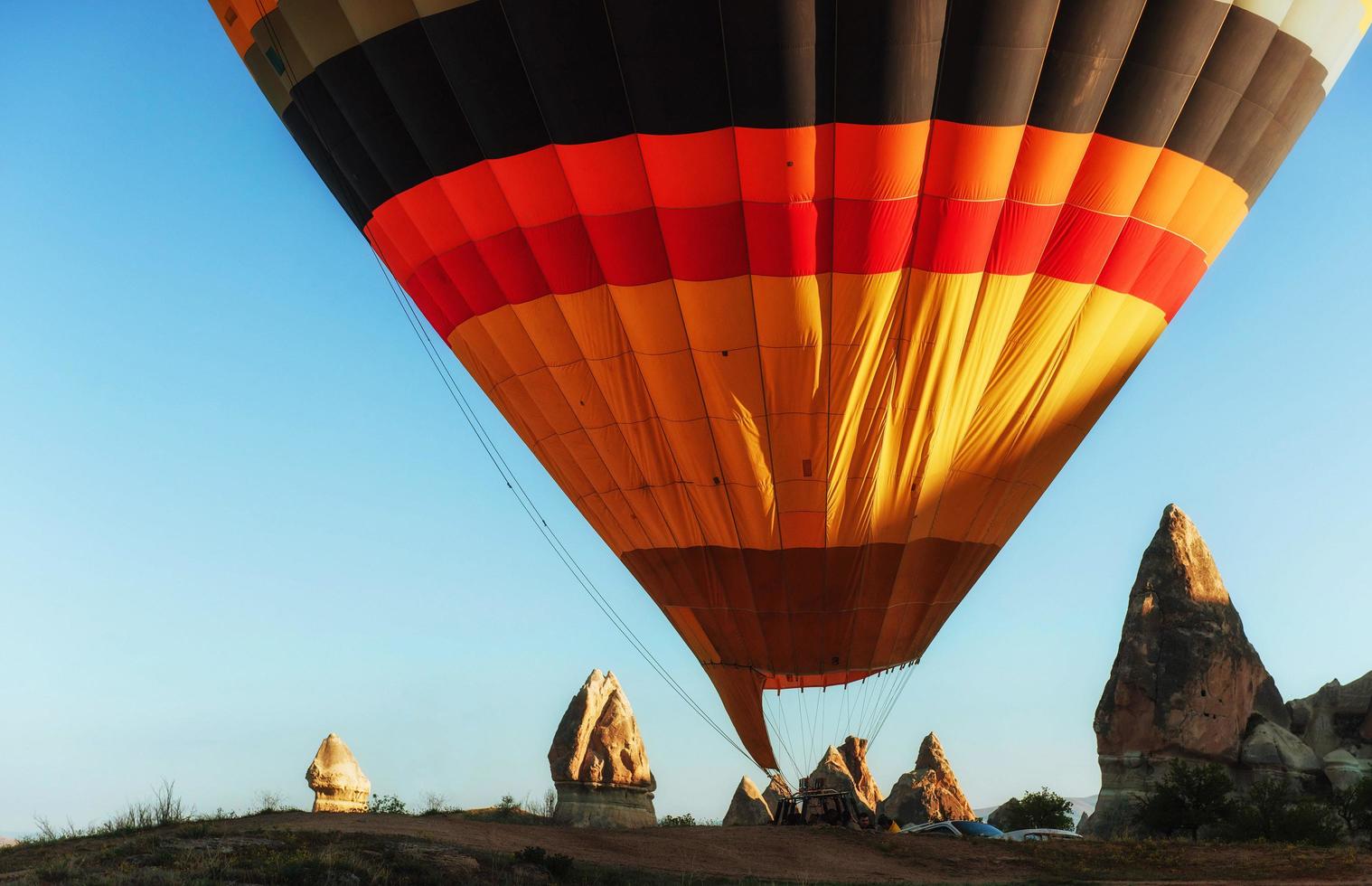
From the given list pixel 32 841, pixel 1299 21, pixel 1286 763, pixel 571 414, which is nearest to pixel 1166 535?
pixel 1286 763

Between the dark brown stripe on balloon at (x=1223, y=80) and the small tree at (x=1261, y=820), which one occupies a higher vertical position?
the dark brown stripe on balloon at (x=1223, y=80)

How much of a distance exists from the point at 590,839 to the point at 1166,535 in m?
32.3

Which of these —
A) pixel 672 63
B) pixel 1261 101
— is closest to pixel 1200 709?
pixel 1261 101

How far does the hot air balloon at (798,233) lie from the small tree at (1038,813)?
71.7 feet

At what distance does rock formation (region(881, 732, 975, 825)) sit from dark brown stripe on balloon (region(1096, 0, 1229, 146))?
34387 millimetres

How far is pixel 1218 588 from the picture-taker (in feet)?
140

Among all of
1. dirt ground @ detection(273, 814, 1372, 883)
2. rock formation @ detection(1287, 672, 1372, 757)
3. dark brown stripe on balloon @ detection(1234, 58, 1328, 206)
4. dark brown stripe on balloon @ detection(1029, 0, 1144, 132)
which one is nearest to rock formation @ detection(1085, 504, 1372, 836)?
rock formation @ detection(1287, 672, 1372, 757)

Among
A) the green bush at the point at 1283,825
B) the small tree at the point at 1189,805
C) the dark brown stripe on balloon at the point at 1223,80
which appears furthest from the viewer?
the small tree at the point at 1189,805

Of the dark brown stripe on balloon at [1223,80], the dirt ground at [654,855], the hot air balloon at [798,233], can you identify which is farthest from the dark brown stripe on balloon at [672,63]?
the dirt ground at [654,855]

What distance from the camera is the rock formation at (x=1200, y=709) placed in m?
38.5

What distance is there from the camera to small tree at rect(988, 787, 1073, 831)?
38875 mm

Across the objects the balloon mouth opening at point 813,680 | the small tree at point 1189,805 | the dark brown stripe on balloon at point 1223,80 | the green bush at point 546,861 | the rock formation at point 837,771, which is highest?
the dark brown stripe on balloon at point 1223,80

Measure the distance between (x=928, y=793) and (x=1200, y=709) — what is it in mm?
12077

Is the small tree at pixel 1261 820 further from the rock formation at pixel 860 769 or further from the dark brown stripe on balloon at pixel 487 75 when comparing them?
the rock formation at pixel 860 769
